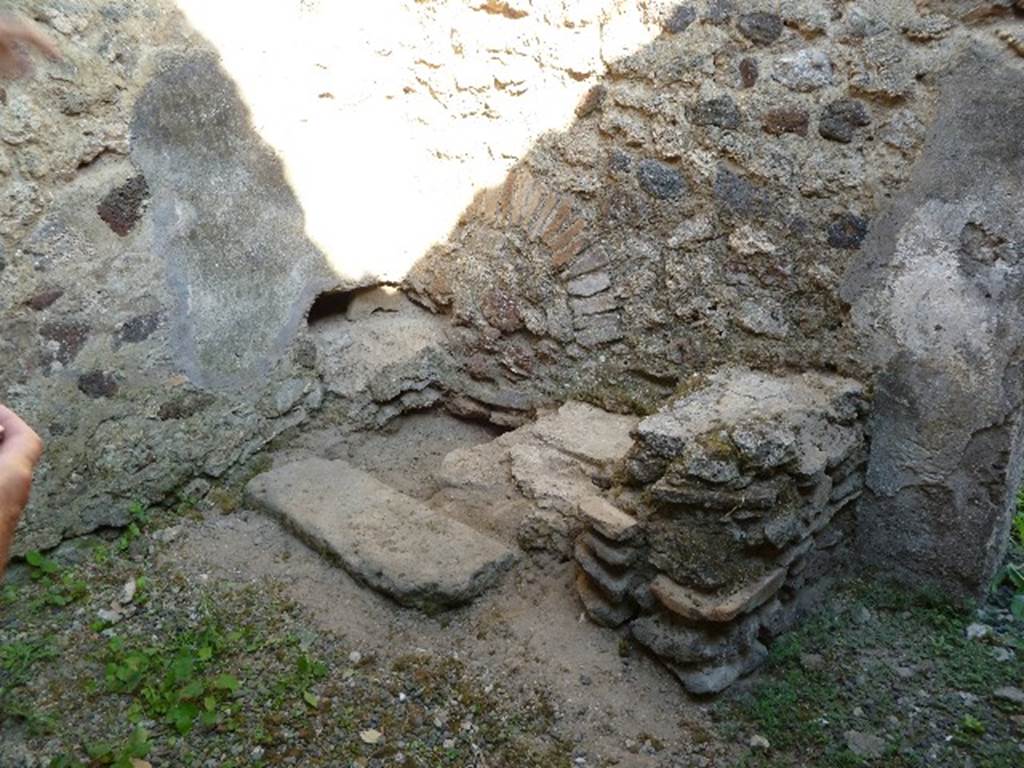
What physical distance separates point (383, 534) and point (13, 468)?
4.94 feet

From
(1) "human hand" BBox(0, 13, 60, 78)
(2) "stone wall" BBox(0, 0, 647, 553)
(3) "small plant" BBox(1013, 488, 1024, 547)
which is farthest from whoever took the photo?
(3) "small plant" BBox(1013, 488, 1024, 547)

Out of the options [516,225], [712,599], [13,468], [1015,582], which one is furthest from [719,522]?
[13,468]

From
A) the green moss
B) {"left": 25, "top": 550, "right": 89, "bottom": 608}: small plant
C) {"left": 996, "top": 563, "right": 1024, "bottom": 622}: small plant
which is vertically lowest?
{"left": 25, "top": 550, "right": 89, "bottom": 608}: small plant

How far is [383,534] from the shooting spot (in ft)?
9.04

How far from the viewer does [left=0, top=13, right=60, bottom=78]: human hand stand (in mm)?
1832

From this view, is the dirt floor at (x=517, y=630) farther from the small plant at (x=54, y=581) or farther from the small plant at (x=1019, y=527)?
the small plant at (x=1019, y=527)

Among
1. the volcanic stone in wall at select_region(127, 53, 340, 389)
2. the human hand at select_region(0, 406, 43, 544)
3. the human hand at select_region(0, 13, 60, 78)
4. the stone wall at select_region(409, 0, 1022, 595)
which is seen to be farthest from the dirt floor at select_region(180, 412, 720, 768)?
the human hand at select_region(0, 13, 60, 78)

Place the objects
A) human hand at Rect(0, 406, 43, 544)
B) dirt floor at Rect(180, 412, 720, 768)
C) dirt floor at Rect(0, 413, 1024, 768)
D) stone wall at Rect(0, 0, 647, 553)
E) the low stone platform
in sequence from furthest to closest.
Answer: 1. the low stone platform
2. stone wall at Rect(0, 0, 647, 553)
3. dirt floor at Rect(180, 412, 720, 768)
4. dirt floor at Rect(0, 413, 1024, 768)
5. human hand at Rect(0, 406, 43, 544)

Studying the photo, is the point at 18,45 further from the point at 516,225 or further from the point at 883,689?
the point at 883,689

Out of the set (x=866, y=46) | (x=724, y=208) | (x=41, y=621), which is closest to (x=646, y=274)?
(x=724, y=208)

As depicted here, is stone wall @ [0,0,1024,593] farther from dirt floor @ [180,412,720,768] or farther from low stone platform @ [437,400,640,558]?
dirt floor @ [180,412,720,768]

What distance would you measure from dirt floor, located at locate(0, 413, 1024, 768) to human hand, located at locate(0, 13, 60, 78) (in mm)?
1342

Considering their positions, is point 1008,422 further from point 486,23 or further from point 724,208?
point 486,23

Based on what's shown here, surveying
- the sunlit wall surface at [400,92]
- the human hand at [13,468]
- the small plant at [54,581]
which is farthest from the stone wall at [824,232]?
the human hand at [13,468]
